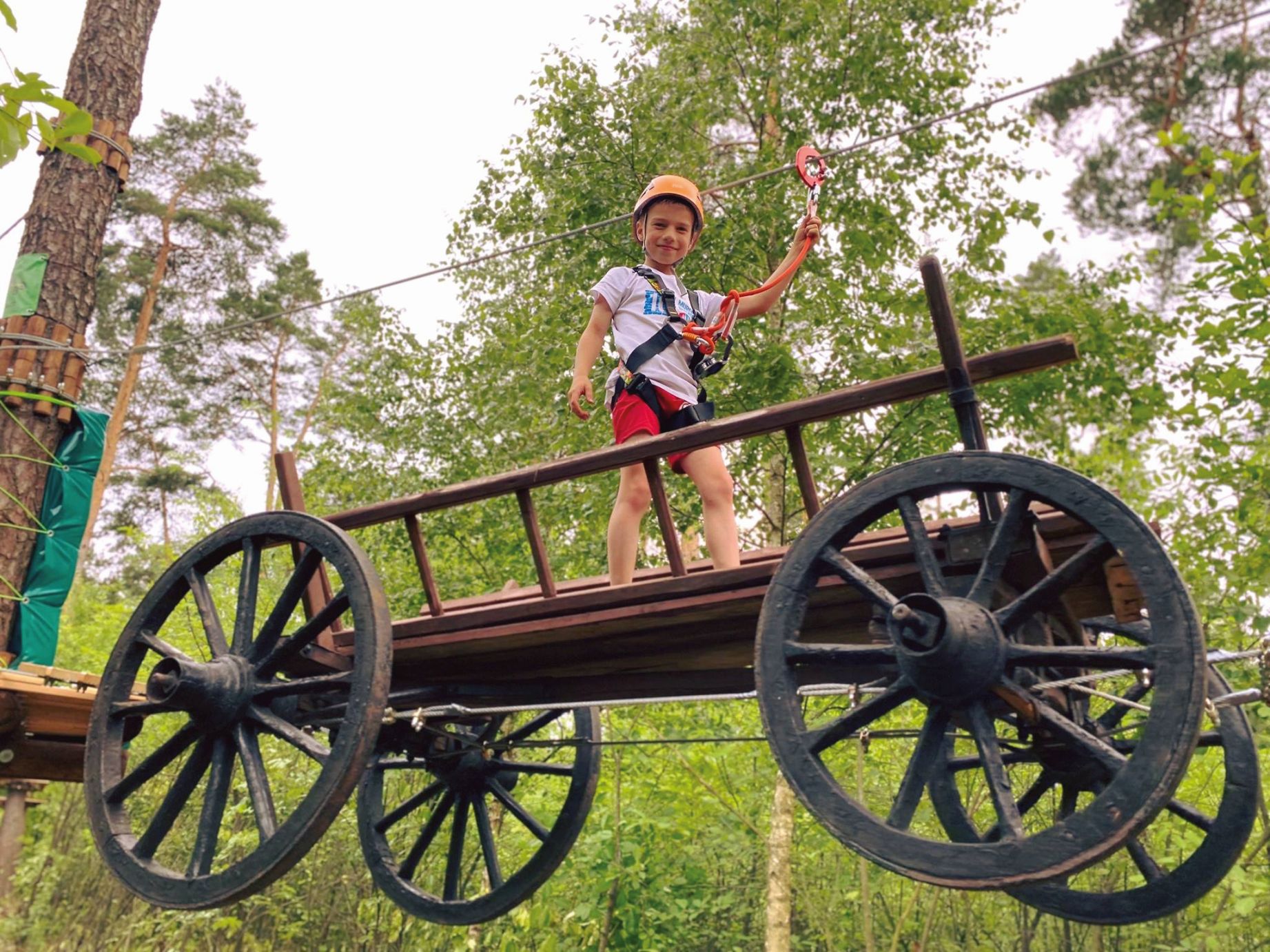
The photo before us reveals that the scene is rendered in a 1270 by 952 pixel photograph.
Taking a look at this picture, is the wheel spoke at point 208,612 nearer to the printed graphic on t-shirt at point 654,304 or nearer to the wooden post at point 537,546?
the wooden post at point 537,546

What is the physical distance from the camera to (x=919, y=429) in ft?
24.9

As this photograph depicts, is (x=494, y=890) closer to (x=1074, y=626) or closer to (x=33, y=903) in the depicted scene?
(x=1074, y=626)

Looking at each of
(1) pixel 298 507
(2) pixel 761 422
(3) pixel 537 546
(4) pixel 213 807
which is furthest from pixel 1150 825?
(1) pixel 298 507

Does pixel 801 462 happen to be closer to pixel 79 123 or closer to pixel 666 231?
pixel 666 231

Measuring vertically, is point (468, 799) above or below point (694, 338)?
below

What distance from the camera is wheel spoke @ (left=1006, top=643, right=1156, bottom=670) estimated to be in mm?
2139

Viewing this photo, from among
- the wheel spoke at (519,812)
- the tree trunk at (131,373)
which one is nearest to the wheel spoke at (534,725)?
the wheel spoke at (519,812)

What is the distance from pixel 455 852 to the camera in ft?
14.2

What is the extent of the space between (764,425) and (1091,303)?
6.76 meters

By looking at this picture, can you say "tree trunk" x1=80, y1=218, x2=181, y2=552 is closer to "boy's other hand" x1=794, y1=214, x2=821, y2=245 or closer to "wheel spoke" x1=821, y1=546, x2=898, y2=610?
"boy's other hand" x1=794, y1=214, x2=821, y2=245

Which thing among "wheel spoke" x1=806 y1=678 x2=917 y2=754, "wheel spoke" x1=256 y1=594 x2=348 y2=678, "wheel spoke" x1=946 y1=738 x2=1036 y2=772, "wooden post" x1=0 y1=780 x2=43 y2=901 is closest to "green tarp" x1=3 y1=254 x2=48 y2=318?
"wheel spoke" x1=256 y1=594 x2=348 y2=678

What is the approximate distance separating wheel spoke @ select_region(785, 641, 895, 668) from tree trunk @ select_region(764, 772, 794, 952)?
4397 millimetres

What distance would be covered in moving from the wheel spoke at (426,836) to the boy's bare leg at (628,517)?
5.13 feet

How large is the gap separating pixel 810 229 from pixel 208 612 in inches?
88.0
